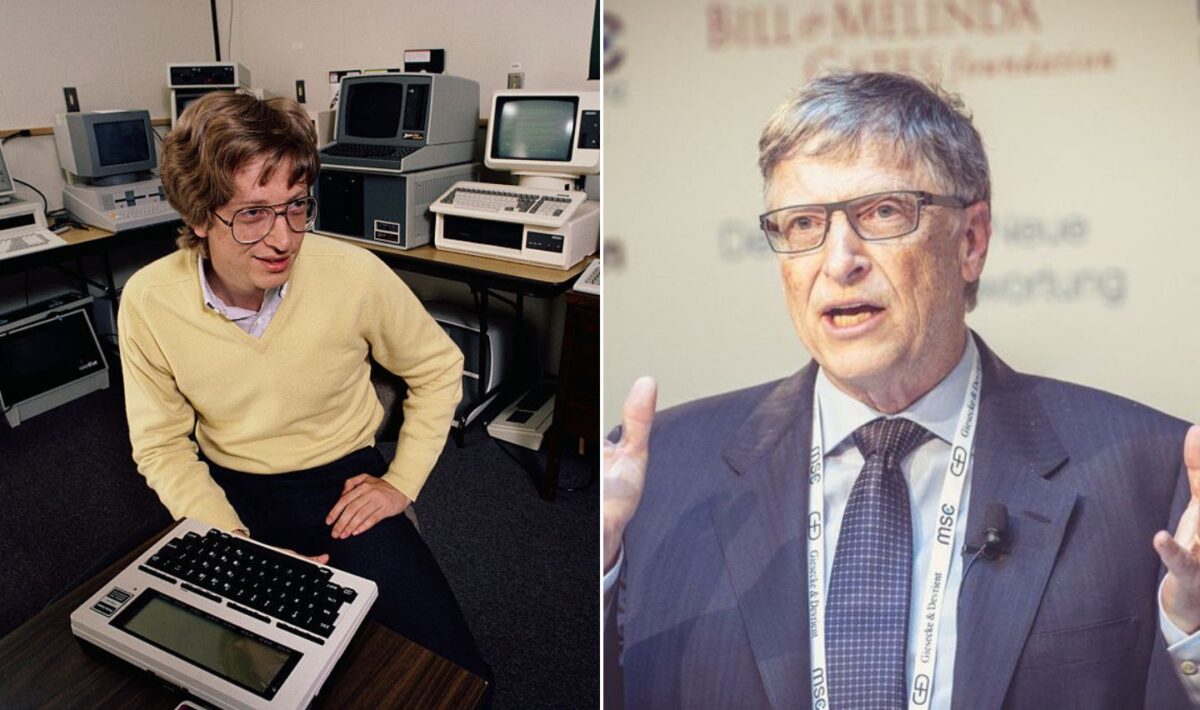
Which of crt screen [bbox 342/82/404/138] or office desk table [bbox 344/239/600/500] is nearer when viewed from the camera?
office desk table [bbox 344/239/600/500]

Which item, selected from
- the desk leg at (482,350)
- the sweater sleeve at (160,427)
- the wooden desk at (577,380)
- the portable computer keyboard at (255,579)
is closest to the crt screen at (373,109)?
the desk leg at (482,350)

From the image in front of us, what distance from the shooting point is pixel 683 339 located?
76 cm

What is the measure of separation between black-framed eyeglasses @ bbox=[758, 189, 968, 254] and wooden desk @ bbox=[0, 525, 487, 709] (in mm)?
592

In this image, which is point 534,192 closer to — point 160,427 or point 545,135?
point 545,135

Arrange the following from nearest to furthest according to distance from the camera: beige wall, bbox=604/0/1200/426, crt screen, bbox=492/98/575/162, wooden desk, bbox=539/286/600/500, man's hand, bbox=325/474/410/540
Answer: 1. beige wall, bbox=604/0/1200/426
2. man's hand, bbox=325/474/410/540
3. wooden desk, bbox=539/286/600/500
4. crt screen, bbox=492/98/575/162

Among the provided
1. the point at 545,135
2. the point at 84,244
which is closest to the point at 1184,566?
the point at 545,135

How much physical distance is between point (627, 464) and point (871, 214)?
0.38m

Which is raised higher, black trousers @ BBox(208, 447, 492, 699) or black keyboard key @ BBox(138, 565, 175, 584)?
black keyboard key @ BBox(138, 565, 175, 584)

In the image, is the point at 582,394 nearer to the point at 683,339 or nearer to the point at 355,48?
the point at 683,339

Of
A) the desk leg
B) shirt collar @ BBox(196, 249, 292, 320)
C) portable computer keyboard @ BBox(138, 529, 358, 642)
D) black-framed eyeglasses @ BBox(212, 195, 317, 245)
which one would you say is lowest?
the desk leg

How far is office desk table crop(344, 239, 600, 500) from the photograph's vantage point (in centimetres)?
199

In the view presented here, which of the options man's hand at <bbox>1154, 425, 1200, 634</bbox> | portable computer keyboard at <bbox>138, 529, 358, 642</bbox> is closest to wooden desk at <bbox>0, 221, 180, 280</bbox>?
portable computer keyboard at <bbox>138, 529, 358, 642</bbox>

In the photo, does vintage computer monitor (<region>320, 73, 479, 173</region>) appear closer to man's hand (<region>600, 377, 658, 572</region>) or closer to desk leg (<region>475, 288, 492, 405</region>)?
desk leg (<region>475, 288, 492, 405</region>)

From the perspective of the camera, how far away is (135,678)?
0.72 meters
